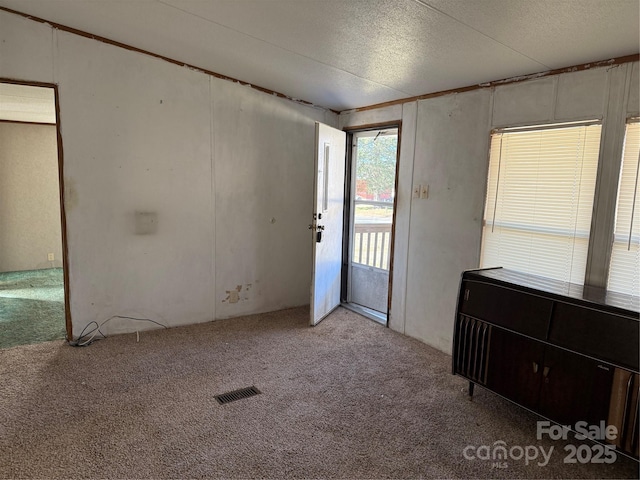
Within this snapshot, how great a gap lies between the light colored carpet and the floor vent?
48 millimetres

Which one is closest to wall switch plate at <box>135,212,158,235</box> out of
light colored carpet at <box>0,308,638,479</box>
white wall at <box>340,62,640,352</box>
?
light colored carpet at <box>0,308,638,479</box>

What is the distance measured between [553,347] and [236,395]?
196 centimetres

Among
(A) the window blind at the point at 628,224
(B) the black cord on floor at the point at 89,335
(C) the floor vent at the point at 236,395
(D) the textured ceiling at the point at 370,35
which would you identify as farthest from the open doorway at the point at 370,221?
(B) the black cord on floor at the point at 89,335

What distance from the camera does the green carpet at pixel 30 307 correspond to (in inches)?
139

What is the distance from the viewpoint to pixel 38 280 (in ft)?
17.6

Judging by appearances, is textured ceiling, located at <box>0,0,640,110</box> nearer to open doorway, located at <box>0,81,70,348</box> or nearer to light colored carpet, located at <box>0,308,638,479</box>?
light colored carpet, located at <box>0,308,638,479</box>

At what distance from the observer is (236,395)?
8.77 feet

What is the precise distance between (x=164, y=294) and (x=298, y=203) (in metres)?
1.74

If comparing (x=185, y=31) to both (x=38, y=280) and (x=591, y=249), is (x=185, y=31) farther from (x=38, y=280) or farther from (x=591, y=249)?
(x=38, y=280)

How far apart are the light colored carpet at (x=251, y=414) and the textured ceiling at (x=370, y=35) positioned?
2.26 m

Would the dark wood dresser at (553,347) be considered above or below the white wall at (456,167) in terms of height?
below

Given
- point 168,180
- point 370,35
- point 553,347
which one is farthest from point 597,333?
point 168,180

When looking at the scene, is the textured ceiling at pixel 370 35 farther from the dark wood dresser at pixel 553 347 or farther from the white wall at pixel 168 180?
the dark wood dresser at pixel 553 347

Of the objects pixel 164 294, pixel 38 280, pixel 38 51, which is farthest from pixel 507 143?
pixel 38 280
